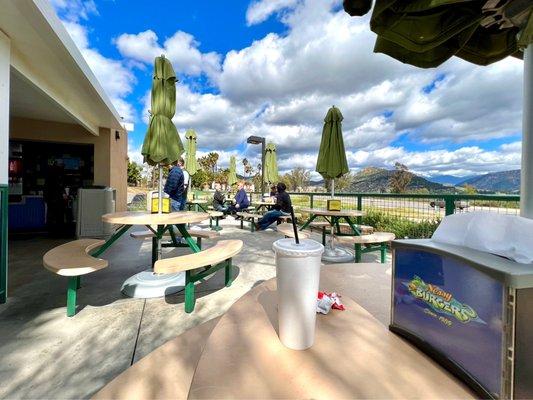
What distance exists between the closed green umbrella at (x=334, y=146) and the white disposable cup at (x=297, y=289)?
383 centimetres

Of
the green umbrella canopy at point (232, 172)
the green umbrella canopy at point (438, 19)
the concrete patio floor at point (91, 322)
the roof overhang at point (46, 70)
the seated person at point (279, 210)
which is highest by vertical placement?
the roof overhang at point (46, 70)

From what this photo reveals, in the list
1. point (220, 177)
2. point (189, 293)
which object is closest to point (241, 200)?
point (189, 293)

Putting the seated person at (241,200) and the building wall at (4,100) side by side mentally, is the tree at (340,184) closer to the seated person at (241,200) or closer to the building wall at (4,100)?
the seated person at (241,200)

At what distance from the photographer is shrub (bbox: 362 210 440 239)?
4.25 m

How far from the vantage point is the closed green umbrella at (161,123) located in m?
2.95

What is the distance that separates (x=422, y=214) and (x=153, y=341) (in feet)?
13.6

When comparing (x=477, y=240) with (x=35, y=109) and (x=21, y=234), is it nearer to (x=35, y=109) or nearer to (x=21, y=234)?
(x=35, y=109)

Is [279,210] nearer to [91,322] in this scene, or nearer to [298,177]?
[91,322]

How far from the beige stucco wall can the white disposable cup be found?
7267mm

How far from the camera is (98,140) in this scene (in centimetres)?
661

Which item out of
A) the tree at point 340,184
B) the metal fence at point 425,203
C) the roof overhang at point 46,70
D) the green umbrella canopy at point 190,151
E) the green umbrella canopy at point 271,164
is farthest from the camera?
the green umbrella canopy at point 271,164

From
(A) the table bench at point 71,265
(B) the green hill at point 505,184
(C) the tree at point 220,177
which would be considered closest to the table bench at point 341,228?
(B) the green hill at point 505,184

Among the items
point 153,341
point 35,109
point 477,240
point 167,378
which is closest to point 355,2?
point 477,240

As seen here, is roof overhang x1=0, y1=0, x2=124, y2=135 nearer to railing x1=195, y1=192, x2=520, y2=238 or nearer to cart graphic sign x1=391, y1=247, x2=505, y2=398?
cart graphic sign x1=391, y1=247, x2=505, y2=398
